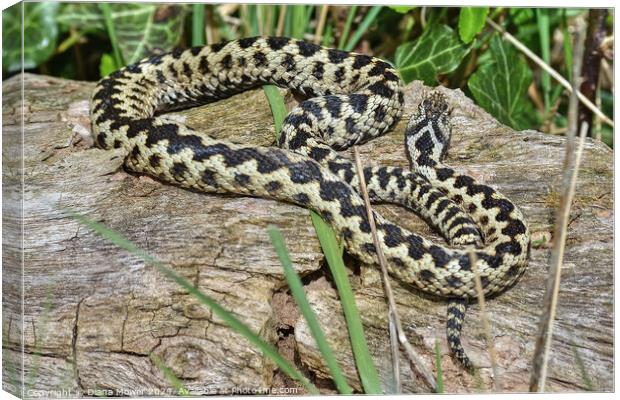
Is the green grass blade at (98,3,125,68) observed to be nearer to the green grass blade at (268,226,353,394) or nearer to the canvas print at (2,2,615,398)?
the canvas print at (2,2,615,398)

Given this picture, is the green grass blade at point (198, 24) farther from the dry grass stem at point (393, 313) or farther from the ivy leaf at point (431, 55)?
the dry grass stem at point (393, 313)

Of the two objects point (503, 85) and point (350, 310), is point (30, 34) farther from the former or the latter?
point (503, 85)

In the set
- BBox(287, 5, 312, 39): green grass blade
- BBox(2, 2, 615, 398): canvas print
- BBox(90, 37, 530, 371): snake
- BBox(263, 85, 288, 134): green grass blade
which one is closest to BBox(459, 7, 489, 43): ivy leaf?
BBox(2, 2, 615, 398): canvas print

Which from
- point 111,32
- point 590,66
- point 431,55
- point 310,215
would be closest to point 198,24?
point 111,32

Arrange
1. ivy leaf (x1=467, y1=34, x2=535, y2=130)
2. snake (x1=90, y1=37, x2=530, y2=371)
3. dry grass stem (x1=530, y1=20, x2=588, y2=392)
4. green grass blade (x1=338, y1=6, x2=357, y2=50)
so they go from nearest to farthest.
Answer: dry grass stem (x1=530, y1=20, x2=588, y2=392) < snake (x1=90, y1=37, x2=530, y2=371) < ivy leaf (x1=467, y1=34, x2=535, y2=130) < green grass blade (x1=338, y1=6, x2=357, y2=50)

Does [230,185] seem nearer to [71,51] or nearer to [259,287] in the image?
[259,287]
